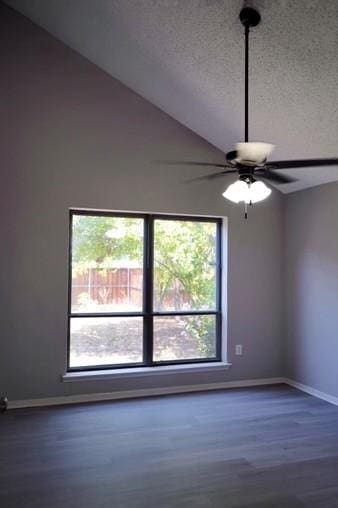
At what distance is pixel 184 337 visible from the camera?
Answer: 4.62 m

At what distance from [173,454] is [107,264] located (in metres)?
2.10

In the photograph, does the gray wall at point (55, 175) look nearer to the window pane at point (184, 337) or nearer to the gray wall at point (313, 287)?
the window pane at point (184, 337)

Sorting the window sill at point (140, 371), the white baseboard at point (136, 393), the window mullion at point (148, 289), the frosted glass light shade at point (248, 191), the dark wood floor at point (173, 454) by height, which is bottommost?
the dark wood floor at point (173, 454)

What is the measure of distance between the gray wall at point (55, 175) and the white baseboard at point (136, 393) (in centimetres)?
6

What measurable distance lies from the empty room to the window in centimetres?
2

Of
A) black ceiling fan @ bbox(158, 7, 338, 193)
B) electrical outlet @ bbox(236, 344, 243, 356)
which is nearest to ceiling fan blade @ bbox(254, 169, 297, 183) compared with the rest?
black ceiling fan @ bbox(158, 7, 338, 193)

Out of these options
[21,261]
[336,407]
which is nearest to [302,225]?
[336,407]

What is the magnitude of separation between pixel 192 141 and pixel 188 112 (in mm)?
402

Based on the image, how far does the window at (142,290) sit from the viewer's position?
4262mm

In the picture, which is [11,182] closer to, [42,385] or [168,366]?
[42,385]

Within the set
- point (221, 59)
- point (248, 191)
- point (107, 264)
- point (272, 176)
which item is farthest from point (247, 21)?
point (107, 264)

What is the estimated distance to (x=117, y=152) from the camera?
429 centimetres

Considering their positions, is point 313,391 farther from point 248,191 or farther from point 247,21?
point 247,21

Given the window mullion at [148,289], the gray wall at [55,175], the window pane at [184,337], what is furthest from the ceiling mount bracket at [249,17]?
the window pane at [184,337]
